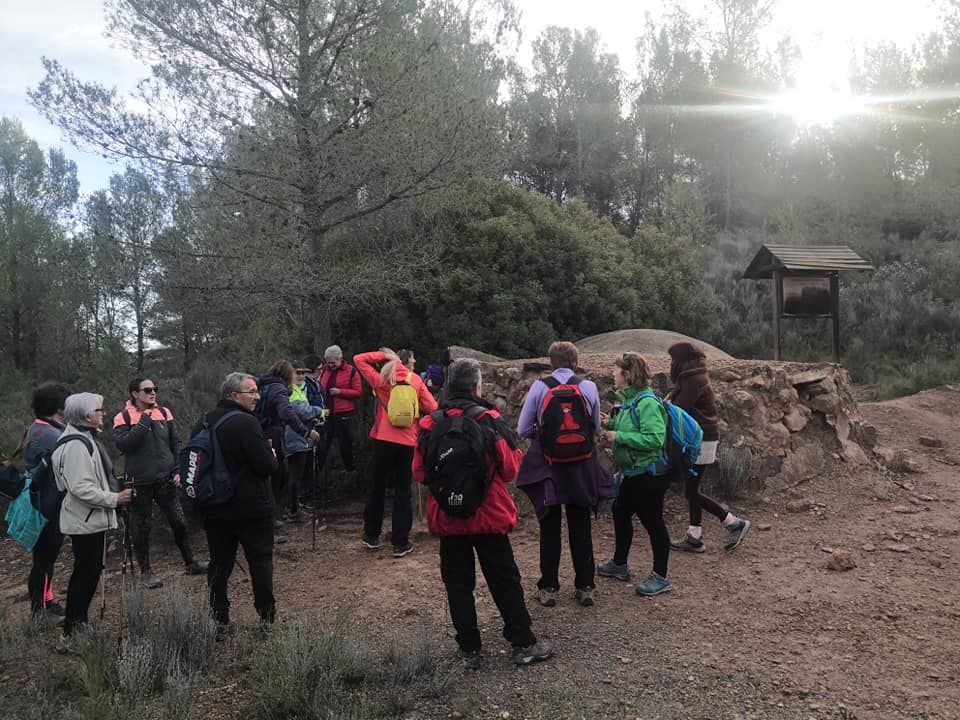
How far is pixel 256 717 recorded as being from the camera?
131 inches

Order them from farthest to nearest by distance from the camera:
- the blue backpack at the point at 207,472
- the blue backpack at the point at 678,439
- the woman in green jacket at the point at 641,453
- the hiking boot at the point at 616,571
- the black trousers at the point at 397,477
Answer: the black trousers at the point at 397,477 < the hiking boot at the point at 616,571 < the blue backpack at the point at 678,439 < the woman in green jacket at the point at 641,453 < the blue backpack at the point at 207,472

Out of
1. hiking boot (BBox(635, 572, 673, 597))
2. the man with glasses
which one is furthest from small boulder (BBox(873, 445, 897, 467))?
the man with glasses

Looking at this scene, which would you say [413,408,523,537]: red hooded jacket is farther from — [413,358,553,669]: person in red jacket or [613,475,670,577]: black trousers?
[613,475,670,577]: black trousers

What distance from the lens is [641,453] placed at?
4414mm

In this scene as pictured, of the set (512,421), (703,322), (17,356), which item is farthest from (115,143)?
(17,356)

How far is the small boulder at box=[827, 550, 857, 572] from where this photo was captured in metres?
5.04

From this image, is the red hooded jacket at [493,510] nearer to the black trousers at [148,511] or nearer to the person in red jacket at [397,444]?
the person in red jacket at [397,444]

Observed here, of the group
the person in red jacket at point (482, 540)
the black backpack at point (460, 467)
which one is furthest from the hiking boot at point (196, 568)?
the black backpack at point (460, 467)

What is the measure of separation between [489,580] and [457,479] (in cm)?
67

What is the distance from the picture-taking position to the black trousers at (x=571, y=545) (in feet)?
14.5

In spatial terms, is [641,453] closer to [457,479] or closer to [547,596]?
[547,596]

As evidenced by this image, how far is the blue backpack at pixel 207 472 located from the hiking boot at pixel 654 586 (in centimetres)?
278

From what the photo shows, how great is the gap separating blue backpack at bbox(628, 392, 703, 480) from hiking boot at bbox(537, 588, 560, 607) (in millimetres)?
1088

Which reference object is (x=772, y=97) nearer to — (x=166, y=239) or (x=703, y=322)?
(x=703, y=322)
